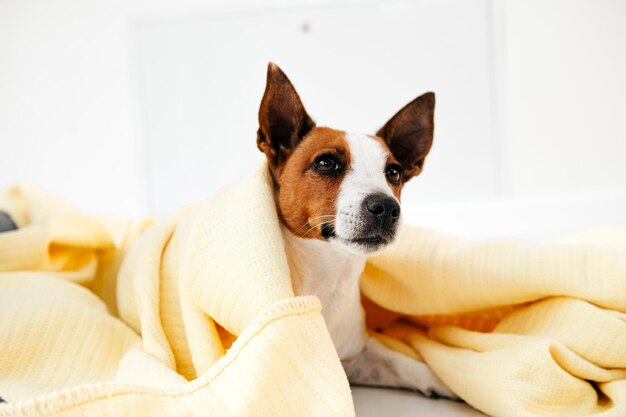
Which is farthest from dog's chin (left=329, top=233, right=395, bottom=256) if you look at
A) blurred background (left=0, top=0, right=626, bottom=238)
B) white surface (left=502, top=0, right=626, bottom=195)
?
white surface (left=502, top=0, right=626, bottom=195)

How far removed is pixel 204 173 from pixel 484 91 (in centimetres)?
200

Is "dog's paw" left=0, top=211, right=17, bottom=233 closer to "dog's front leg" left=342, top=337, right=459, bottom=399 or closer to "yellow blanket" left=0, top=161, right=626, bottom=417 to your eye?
"yellow blanket" left=0, top=161, right=626, bottom=417

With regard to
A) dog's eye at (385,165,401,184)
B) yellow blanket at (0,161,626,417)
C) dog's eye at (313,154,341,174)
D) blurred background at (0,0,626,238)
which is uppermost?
blurred background at (0,0,626,238)

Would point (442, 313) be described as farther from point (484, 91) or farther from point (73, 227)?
point (484, 91)

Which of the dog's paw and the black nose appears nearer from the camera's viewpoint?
the black nose

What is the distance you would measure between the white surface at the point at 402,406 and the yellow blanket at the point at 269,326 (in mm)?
43

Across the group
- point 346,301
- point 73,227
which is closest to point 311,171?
point 346,301

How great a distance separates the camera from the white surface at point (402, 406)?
40.1 inches

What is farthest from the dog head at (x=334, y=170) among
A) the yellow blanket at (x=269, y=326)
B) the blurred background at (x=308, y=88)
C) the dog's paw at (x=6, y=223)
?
the blurred background at (x=308, y=88)

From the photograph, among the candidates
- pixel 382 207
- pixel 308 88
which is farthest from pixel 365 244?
pixel 308 88

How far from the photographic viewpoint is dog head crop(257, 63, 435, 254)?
1.08m

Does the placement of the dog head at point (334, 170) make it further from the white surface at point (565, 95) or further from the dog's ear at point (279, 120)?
the white surface at point (565, 95)

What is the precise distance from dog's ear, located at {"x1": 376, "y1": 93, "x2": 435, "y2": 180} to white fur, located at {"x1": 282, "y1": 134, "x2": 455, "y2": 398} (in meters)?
0.13

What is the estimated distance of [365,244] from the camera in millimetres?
1083
